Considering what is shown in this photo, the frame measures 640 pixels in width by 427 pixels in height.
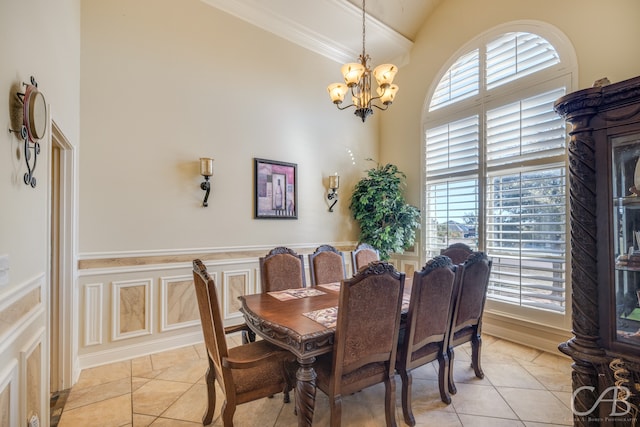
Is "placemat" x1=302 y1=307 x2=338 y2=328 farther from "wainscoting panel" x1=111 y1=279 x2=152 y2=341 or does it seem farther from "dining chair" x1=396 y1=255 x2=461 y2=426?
"wainscoting panel" x1=111 y1=279 x2=152 y2=341

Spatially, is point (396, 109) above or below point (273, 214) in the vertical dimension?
above

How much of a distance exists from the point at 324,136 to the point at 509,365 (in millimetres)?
3626

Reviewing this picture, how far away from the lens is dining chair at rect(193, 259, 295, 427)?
1692 millimetres

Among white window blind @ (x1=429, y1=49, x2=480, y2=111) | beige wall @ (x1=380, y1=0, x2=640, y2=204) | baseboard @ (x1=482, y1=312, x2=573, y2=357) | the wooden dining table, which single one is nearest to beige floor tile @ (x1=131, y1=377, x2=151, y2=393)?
the wooden dining table

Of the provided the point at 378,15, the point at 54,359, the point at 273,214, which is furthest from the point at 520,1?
the point at 54,359

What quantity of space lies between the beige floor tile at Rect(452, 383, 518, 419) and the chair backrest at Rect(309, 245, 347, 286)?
1438mm

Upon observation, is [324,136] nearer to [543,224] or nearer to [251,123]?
[251,123]

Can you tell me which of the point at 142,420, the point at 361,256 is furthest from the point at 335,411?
the point at 361,256

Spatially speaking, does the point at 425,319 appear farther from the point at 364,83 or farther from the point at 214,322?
the point at 364,83

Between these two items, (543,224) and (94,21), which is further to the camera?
(543,224)

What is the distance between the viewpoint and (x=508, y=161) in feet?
11.6

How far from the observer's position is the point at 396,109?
4.97m

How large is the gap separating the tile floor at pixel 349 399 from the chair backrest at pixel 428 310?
48cm

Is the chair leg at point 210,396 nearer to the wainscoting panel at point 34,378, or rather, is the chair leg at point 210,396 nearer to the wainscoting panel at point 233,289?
the wainscoting panel at point 34,378
